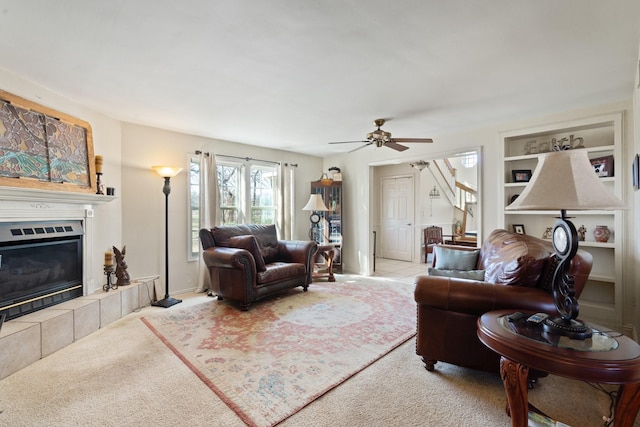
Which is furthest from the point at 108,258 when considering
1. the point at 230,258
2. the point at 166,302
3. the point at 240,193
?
the point at 240,193

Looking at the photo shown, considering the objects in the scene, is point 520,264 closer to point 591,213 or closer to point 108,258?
point 591,213

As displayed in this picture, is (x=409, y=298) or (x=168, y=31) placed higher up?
(x=168, y=31)

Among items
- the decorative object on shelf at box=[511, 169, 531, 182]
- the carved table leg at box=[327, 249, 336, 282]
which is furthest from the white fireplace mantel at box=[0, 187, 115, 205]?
the decorative object on shelf at box=[511, 169, 531, 182]

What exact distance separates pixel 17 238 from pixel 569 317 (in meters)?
3.90

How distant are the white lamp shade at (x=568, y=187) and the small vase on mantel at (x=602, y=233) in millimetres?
2447

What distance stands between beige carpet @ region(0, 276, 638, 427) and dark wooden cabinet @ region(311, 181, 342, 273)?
11.0 ft

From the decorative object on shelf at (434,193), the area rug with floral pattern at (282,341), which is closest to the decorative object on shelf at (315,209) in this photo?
the area rug with floral pattern at (282,341)

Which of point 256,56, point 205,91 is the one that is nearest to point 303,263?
point 205,91

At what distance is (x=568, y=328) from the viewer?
138cm

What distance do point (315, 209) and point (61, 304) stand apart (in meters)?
3.45

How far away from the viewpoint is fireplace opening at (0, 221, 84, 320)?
7.79 ft

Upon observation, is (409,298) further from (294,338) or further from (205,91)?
(205,91)

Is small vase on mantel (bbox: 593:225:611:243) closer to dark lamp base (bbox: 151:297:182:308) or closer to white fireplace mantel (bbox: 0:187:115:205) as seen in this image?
dark lamp base (bbox: 151:297:182:308)

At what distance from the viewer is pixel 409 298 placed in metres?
3.96
